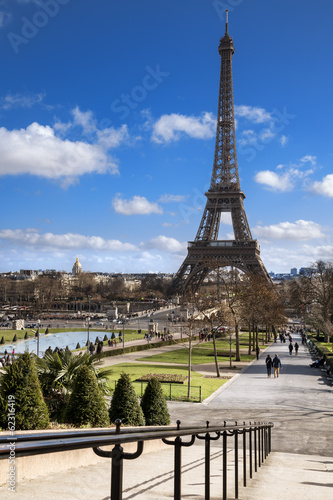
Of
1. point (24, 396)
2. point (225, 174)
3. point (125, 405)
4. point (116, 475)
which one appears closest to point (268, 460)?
point (125, 405)

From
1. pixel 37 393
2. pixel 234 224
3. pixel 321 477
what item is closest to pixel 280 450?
pixel 321 477

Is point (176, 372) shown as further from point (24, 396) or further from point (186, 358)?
point (24, 396)

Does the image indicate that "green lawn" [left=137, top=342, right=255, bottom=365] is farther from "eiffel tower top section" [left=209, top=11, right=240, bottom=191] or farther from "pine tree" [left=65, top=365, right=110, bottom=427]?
"eiffel tower top section" [left=209, top=11, right=240, bottom=191]

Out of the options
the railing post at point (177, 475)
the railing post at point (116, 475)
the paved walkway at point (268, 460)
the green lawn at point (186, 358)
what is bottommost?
the green lawn at point (186, 358)

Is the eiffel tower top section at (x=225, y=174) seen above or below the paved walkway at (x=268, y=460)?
above

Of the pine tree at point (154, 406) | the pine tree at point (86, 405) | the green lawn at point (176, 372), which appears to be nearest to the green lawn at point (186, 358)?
the green lawn at point (176, 372)

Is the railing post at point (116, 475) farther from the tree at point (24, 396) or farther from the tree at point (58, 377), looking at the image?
the tree at point (58, 377)

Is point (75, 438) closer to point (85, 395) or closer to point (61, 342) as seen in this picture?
point (85, 395)
